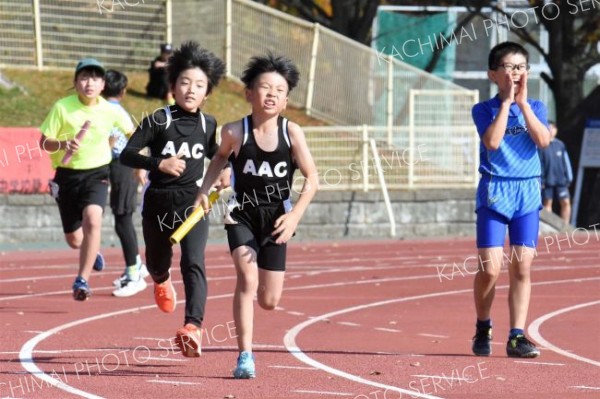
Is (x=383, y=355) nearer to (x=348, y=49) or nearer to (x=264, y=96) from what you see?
(x=264, y=96)

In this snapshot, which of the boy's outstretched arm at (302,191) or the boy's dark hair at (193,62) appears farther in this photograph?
the boy's dark hair at (193,62)

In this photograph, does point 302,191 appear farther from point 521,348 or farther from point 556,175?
point 556,175

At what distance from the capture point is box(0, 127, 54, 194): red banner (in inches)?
823

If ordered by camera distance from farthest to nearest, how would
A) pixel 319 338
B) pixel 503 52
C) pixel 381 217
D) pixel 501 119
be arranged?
pixel 381 217 < pixel 319 338 < pixel 503 52 < pixel 501 119

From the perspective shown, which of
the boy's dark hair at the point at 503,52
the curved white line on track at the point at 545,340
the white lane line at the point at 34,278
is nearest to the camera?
the boy's dark hair at the point at 503,52

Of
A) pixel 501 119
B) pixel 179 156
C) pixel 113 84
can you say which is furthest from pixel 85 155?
pixel 501 119

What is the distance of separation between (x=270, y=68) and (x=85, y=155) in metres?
4.37

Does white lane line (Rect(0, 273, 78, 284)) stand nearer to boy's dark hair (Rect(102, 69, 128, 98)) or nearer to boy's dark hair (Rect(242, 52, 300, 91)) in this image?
boy's dark hair (Rect(102, 69, 128, 98))

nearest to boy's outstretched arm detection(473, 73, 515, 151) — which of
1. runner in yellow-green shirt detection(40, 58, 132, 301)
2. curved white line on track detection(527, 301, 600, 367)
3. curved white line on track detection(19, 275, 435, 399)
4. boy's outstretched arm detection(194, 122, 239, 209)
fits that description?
curved white line on track detection(527, 301, 600, 367)

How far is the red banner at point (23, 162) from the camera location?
20.9 metres

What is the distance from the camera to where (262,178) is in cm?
840

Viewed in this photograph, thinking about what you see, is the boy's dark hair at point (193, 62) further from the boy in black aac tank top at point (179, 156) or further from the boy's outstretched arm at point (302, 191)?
the boy's outstretched arm at point (302, 191)

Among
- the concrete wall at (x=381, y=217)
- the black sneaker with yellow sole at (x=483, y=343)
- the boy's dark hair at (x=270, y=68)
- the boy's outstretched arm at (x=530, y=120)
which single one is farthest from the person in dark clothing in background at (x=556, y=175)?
the boy's dark hair at (x=270, y=68)

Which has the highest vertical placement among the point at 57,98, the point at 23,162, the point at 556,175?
the point at 57,98
